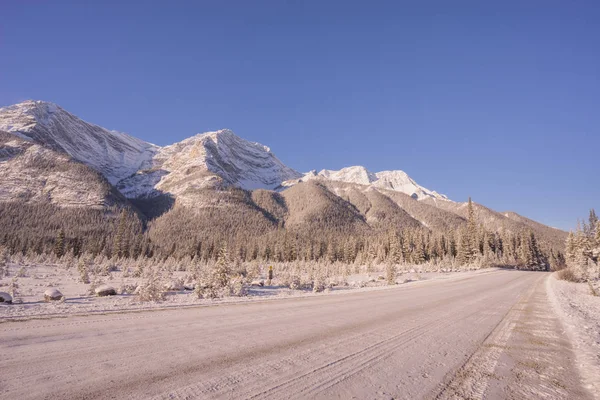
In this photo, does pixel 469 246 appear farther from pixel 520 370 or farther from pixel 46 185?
pixel 46 185

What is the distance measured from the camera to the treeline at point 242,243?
79188 millimetres

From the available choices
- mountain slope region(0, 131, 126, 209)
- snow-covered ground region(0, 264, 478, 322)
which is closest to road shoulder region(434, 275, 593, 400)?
snow-covered ground region(0, 264, 478, 322)

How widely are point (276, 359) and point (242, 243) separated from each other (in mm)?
117977

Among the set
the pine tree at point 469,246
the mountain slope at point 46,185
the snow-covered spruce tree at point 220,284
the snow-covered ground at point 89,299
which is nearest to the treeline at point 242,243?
the pine tree at point 469,246

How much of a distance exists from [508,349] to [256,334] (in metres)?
5.40

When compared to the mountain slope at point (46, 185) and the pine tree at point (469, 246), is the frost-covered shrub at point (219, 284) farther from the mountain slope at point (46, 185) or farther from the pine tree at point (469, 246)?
the mountain slope at point (46, 185)

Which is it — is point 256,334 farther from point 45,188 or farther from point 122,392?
point 45,188

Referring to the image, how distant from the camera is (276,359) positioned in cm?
470

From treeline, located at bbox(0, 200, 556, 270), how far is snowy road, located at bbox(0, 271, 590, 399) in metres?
25.5

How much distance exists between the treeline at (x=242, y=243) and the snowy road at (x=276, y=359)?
83.8ft

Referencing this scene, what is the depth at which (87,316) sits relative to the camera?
7.52 m

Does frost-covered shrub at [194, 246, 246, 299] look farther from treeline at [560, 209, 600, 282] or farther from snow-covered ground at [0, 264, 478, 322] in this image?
treeline at [560, 209, 600, 282]

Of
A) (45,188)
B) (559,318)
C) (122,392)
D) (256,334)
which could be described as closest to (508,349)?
(256,334)

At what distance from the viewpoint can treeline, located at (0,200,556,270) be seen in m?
79.2
